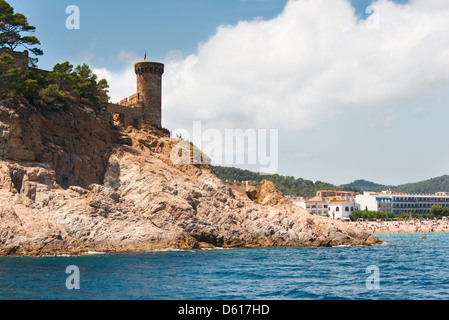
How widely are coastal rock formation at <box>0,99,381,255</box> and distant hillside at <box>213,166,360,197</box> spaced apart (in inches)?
4126

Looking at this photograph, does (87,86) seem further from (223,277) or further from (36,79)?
(223,277)

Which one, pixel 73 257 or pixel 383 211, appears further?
pixel 383 211

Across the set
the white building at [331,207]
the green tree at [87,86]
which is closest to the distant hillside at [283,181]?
the white building at [331,207]

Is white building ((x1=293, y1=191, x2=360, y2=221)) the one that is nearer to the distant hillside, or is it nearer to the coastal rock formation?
the distant hillside

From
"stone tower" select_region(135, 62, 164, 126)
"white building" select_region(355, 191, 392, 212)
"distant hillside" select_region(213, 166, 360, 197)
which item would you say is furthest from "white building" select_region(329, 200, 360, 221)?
"stone tower" select_region(135, 62, 164, 126)

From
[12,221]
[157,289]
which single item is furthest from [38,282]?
[12,221]

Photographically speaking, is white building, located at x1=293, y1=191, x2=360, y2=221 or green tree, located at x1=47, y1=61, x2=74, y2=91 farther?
white building, located at x1=293, y1=191, x2=360, y2=221

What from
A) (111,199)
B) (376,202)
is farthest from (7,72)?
(376,202)

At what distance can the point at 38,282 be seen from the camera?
22797 mm

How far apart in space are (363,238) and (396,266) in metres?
17.0

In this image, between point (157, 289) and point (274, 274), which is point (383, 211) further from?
point (157, 289)

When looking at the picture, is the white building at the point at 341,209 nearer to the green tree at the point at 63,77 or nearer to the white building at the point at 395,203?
the white building at the point at 395,203

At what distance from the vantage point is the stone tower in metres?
53.5

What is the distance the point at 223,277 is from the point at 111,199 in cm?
1596
